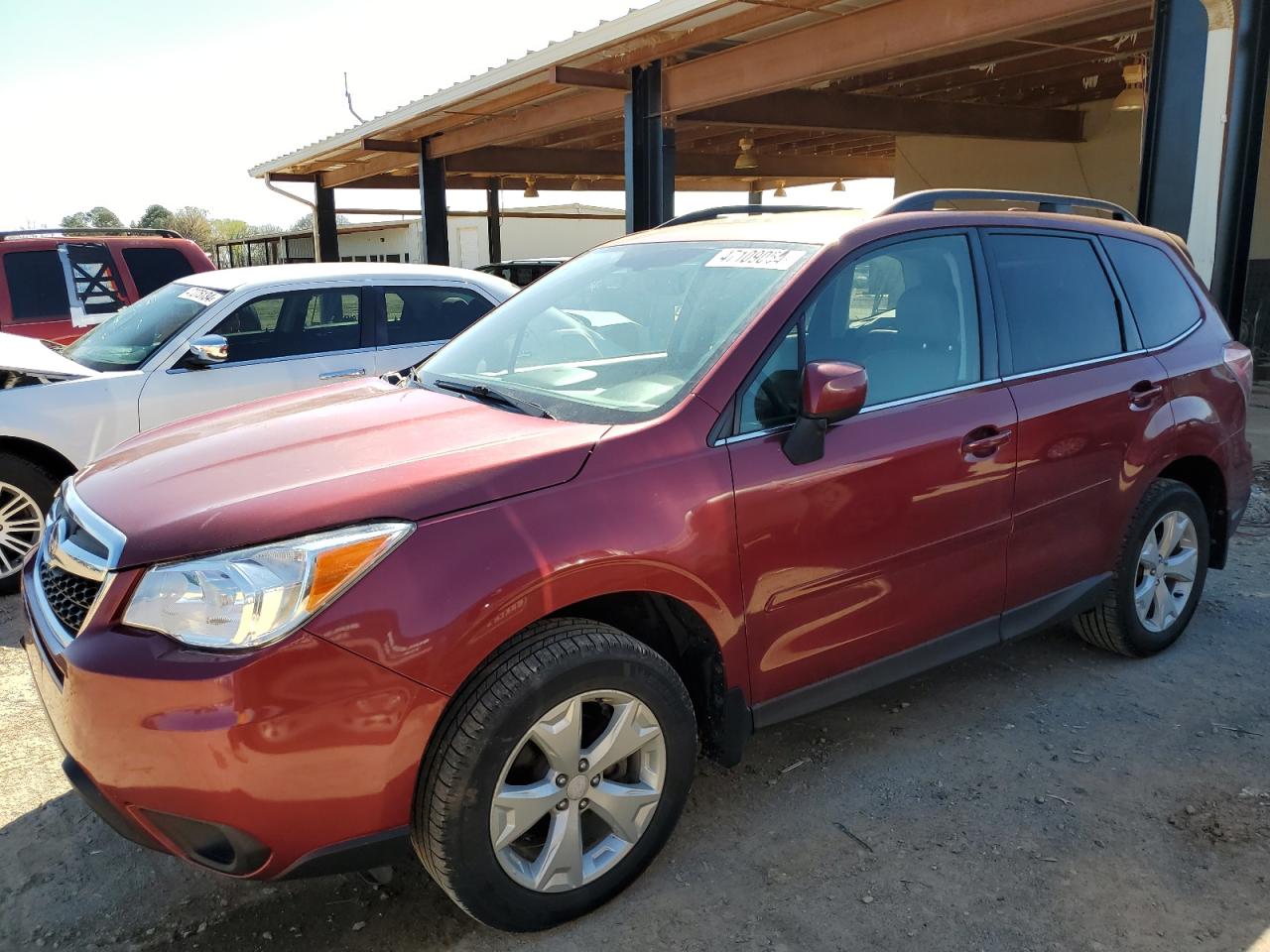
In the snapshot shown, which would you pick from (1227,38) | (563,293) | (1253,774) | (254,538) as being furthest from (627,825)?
(1227,38)

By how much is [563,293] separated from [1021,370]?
66.4 inches

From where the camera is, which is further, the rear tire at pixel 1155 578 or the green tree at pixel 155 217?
the green tree at pixel 155 217

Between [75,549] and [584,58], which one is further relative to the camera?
[584,58]

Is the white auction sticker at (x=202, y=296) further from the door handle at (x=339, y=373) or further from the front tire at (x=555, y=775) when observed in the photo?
the front tire at (x=555, y=775)

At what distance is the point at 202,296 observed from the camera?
5.99m

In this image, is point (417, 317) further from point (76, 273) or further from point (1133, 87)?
point (1133, 87)

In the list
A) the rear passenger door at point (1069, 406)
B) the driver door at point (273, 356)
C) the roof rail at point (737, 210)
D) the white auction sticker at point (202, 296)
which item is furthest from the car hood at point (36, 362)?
the rear passenger door at point (1069, 406)

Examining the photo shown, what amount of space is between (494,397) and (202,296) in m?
3.81

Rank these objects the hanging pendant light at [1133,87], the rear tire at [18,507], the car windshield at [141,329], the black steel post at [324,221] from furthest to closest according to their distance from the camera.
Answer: the black steel post at [324,221], the hanging pendant light at [1133,87], the car windshield at [141,329], the rear tire at [18,507]

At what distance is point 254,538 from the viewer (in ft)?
7.13

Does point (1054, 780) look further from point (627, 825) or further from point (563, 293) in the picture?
point (563, 293)

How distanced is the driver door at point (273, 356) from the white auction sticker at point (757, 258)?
3045 mm

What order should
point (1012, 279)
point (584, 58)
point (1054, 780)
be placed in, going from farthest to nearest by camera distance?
point (584, 58)
point (1012, 279)
point (1054, 780)

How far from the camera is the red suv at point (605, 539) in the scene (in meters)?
2.13
